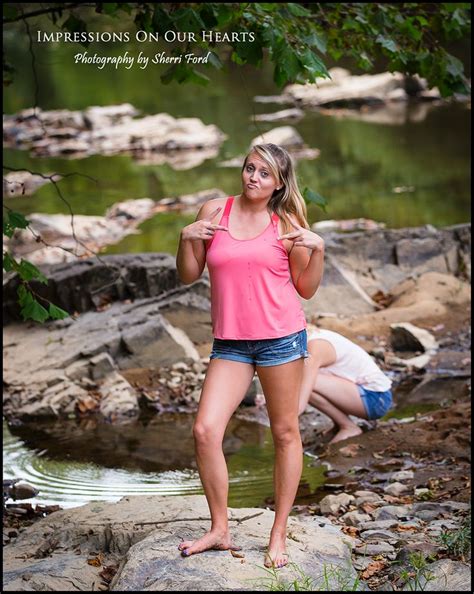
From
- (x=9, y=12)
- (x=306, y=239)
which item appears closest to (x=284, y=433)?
(x=306, y=239)

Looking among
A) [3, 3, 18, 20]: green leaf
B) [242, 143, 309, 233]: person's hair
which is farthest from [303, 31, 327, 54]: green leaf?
[3, 3, 18, 20]: green leaf

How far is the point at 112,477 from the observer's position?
7.35 metres

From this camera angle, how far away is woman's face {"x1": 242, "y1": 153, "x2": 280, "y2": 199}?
181 inches

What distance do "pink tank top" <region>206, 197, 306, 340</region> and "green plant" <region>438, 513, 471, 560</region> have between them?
4.06 feet

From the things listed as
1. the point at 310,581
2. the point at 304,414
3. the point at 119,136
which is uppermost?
the point at 119,136

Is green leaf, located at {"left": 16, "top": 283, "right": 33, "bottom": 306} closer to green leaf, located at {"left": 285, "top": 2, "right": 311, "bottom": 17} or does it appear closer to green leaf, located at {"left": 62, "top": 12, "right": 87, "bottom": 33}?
green leaf, located at {"left": 62, "top": 12, "right": 87, "bottom": 33}

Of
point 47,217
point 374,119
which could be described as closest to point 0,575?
point 47,217

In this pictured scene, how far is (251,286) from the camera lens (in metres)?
4.50

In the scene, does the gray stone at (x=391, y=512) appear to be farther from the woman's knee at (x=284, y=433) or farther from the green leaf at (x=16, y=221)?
the green leaf at (x=16, y=221)

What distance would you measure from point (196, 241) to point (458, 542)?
5.89 feet

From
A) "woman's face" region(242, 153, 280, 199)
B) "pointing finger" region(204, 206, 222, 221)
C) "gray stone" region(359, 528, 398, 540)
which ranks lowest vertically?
"gray stone" region(359, 528, 398, 540)

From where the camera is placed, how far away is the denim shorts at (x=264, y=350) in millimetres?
4562

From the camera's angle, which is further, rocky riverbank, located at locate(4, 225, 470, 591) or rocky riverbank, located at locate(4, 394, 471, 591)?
rocky riverbank, located at locate(4, 225, 470, 591)

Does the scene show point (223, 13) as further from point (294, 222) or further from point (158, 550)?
point (158, 550)
